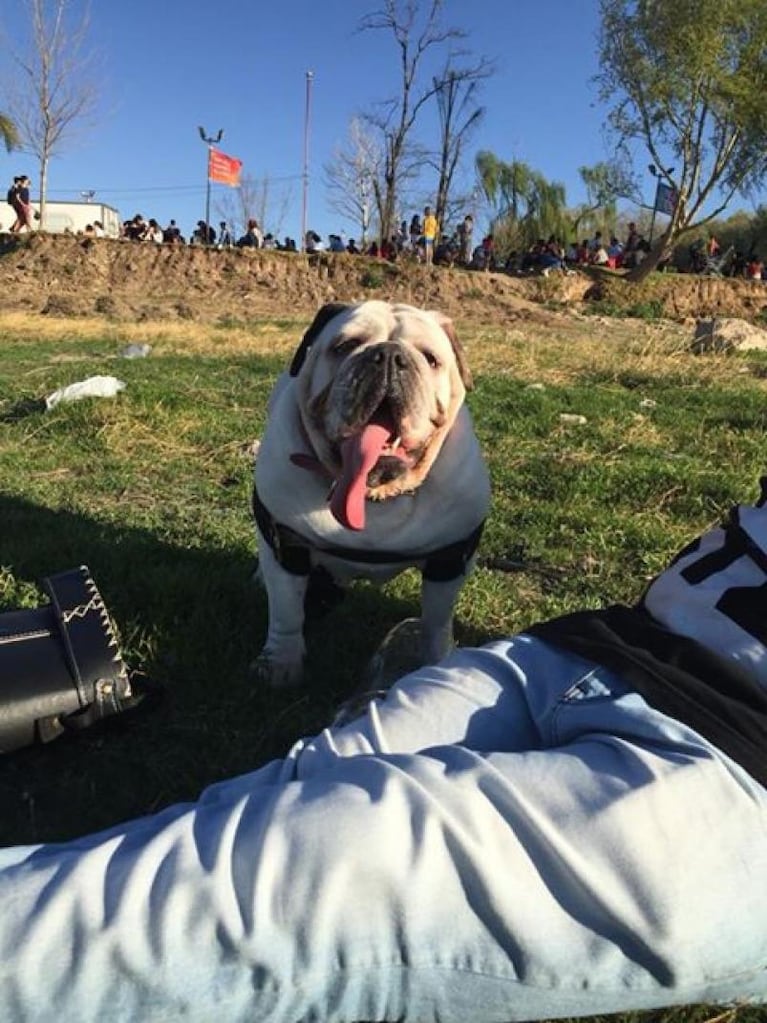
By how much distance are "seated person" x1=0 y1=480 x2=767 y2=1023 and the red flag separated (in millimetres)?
33561

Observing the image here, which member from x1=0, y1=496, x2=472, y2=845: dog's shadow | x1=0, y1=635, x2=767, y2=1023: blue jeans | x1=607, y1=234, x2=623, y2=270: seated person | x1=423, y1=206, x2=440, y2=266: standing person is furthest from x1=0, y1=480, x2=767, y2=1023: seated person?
x1=607, y1=234, x2=623, y2=270: seated person

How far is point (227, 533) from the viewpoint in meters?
3.87

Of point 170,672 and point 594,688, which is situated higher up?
point 594,688

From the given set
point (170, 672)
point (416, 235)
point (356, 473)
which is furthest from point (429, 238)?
point (170, 672)

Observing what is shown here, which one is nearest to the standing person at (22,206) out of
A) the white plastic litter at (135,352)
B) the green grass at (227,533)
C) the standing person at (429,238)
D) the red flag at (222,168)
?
the red flag at (222,168)

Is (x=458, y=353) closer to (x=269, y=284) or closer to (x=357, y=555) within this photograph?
(x=357, y=555)

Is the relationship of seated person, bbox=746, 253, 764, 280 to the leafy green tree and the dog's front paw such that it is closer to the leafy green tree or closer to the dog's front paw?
the leafy green tree

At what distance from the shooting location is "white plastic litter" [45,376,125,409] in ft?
20.1

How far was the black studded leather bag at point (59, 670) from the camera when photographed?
6.56 ft

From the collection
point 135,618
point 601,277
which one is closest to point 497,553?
point 135,618

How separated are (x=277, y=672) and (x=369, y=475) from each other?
64 cm

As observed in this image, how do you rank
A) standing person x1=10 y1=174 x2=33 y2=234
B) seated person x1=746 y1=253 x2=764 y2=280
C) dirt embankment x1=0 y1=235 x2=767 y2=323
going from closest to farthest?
dirt embankment x1=0 y1=235 x2=767 y2=323 → standing person x1=10 y1=174 x2=33 y2=234 → seated person x1=746 y1=253 x2=764 y2=280

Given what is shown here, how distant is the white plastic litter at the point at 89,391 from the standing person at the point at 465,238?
1006 inches

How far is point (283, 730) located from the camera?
2355 millimetres
